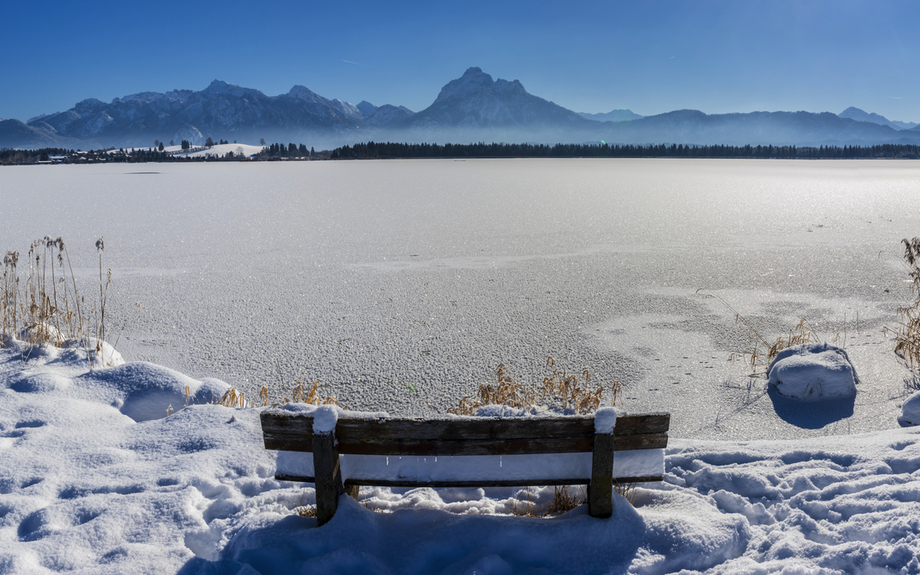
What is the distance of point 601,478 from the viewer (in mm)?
2768

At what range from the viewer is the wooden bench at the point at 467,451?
8.92 ft

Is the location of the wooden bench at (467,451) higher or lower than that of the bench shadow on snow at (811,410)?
higher

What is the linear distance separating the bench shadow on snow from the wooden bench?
2.57 m

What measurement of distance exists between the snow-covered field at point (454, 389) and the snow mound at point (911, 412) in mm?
178

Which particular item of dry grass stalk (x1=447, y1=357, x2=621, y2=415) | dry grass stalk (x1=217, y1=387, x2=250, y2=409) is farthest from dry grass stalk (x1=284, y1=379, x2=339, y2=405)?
dry grass stalk (x1=447, y1=357, x2=621, y2=415)

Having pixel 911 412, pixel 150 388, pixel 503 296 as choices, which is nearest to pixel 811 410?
pixel 911 412

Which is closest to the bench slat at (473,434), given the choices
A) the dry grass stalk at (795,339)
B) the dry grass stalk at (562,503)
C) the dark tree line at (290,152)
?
the dry grass stalk at (562,503)

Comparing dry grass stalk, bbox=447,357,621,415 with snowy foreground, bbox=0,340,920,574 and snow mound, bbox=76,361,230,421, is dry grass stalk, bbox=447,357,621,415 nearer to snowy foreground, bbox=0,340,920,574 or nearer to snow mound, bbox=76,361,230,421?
snowy foreground, bbox=0,340,920,574

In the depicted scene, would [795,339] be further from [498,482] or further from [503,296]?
[498,482]

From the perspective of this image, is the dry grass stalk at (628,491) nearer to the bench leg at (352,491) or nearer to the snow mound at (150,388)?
the bench leg at (352,491)

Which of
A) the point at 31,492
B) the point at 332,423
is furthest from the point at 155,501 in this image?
the point at 332,423

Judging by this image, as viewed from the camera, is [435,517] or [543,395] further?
[543,395]

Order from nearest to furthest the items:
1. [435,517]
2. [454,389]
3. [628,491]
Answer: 1. [435,517]
2. [628,491]
3. [454,389]

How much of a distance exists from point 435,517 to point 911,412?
390cm
